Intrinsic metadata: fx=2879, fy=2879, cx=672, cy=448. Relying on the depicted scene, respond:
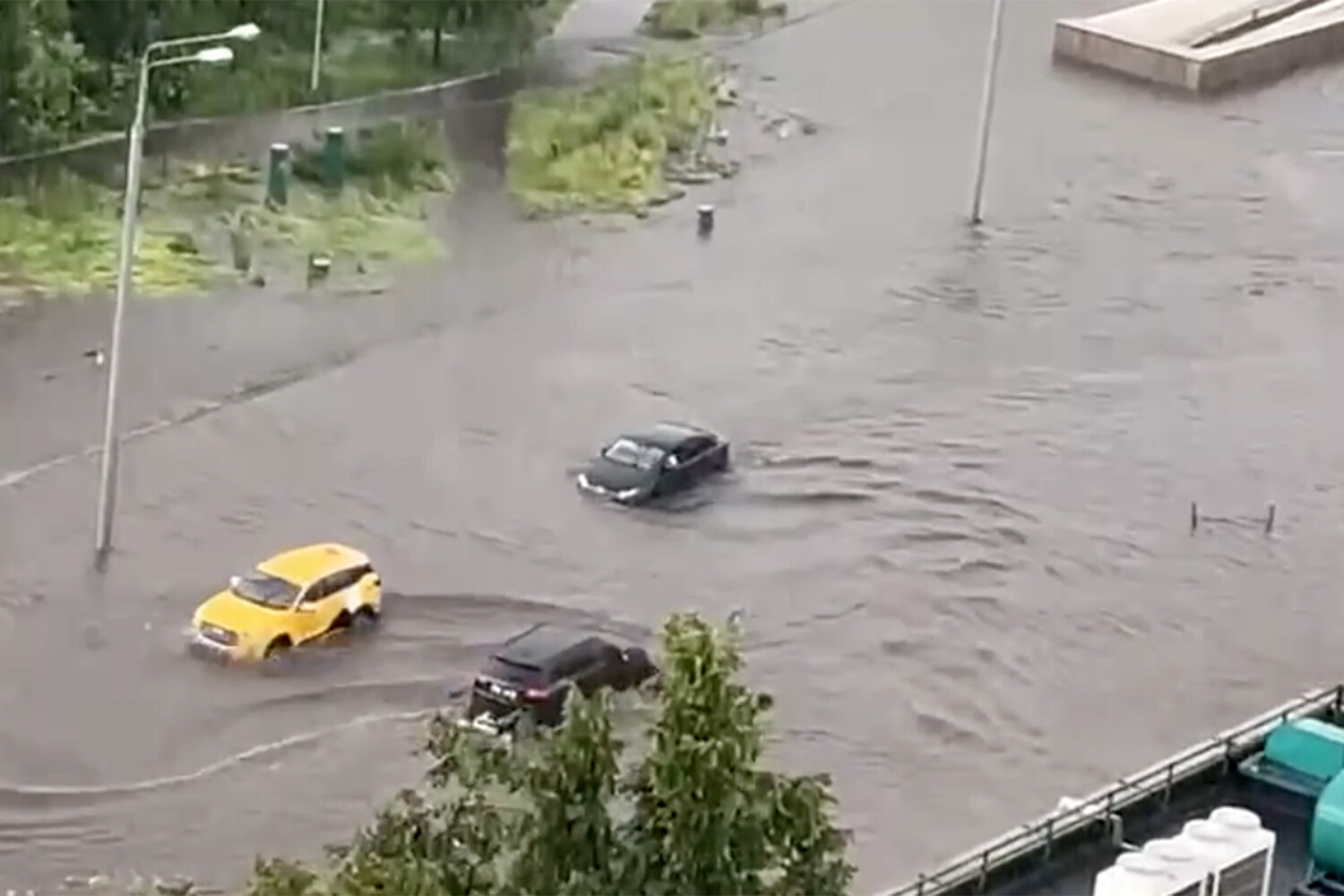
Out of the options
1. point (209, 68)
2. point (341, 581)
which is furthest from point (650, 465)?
point (209, 68)

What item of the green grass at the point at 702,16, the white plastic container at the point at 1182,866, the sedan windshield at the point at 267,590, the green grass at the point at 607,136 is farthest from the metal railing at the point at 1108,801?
the green grass at the point at 702,16

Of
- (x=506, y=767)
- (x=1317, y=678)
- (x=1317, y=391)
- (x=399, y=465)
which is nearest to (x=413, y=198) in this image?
(x=399, y=465)

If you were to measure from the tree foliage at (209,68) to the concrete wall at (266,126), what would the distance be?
0.26 meters

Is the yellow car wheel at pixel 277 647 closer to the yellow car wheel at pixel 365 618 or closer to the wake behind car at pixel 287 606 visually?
the wake behind car at pixel 287 606

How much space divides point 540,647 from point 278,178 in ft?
46.9

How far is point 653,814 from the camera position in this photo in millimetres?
10117

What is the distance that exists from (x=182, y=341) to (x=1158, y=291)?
1271 centimetres

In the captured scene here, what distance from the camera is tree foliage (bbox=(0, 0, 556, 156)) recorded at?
3541 cm

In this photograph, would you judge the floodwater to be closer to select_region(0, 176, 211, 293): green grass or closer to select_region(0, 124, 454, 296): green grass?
select_region(0, 124, 454, 296): green grass

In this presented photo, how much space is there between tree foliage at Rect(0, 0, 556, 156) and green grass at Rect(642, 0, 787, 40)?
3.09 metres

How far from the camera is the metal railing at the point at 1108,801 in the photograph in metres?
18.3

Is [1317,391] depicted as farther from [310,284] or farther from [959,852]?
[959,852]

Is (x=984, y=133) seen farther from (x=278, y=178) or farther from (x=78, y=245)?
(x=78, y=245)

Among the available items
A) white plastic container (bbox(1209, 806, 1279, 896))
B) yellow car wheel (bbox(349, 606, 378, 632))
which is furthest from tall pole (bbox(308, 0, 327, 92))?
white plastic container (bbox(1209, 806, 1279, 896))
